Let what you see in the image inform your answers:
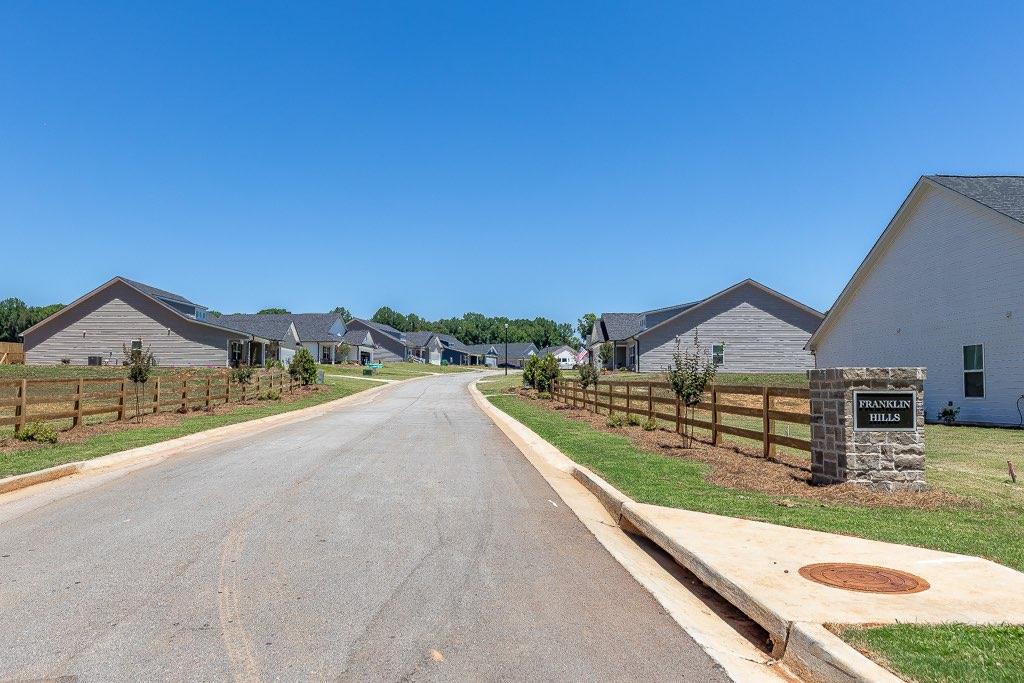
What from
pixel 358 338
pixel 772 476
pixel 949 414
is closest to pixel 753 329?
pixel 949 414

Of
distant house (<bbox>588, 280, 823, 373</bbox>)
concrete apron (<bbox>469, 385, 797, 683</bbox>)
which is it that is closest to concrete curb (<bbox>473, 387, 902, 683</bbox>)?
concrete apron (<bbox>469, 385, 797, 683</bbox>)

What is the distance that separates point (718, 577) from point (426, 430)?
13.9m

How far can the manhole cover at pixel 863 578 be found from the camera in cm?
512

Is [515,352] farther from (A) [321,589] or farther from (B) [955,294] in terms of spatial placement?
(A) [321,589]

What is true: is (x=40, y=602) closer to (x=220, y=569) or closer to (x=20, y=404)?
(x=220, y=569)

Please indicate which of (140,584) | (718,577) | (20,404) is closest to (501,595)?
(718,577)

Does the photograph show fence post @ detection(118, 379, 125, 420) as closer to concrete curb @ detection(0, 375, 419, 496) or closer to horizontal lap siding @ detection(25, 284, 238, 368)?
concrete curb @ detection(0, 375, 419, 496)

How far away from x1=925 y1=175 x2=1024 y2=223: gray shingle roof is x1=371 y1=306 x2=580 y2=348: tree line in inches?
5728

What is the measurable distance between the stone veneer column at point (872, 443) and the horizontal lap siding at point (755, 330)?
3645cm

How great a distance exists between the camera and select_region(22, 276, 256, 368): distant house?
47.7 meters

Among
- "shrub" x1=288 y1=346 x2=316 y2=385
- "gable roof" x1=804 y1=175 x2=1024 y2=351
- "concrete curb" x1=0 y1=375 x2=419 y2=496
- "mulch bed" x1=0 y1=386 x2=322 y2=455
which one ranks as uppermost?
"gable roof" x1=804 y1=175 x2=1024 y2=351

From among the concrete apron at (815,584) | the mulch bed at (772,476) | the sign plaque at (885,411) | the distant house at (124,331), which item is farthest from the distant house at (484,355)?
the concrete apron at (815,584)

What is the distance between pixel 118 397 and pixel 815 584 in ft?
61.7

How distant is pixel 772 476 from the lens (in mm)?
10539
